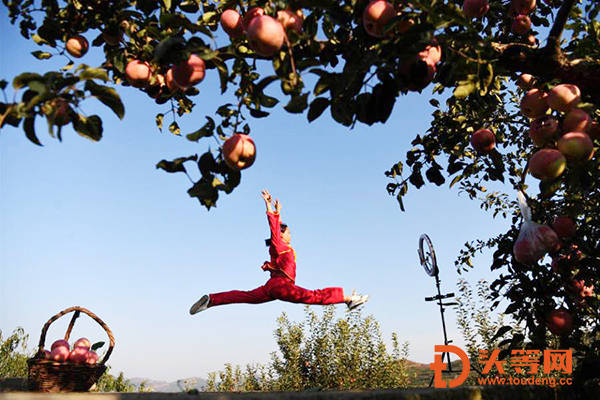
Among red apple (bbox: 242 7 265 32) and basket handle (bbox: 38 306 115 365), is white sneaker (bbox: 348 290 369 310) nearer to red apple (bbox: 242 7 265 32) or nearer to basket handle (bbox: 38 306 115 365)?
basket handle (bbox: 38 306 115 365)

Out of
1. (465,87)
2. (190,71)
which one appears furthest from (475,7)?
(190,71)

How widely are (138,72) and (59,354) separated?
216cm

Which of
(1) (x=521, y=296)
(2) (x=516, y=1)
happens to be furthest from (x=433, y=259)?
(2) (x=516, y=1)

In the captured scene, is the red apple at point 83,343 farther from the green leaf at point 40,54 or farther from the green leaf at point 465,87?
the green leaf at point 465,87

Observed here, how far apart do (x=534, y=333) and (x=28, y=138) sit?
3.29 m

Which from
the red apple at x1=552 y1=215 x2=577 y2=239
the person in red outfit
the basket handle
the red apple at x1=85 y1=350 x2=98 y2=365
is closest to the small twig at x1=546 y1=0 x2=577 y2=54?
the red apple at x1=552 y1=215 x2=577 y2=239

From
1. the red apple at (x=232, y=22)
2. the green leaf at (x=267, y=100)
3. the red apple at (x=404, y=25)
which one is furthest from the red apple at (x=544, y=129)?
the red apple at (x=232, y=22)

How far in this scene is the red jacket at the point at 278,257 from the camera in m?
4.93

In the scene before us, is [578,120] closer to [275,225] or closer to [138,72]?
[138,72]

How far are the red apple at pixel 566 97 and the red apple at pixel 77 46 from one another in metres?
2.56

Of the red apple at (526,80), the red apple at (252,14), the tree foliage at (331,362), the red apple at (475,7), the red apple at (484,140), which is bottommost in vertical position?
the tree foliage at (331,362)

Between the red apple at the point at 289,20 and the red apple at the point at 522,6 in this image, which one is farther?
the red apple at the point at 522,6

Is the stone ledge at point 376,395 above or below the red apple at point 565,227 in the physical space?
below

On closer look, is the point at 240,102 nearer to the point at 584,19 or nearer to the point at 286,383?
the point at 584,19
